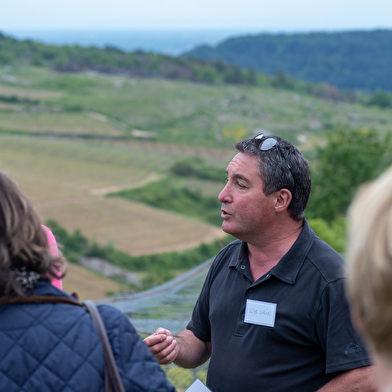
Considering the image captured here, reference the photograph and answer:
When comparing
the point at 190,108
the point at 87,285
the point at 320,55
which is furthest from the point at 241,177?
the point at 320,55

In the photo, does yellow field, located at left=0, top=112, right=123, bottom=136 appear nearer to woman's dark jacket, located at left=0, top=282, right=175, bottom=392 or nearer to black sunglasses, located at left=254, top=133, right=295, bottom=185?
black sunglasses, located at left=254, top=133, right=295, bottom=185

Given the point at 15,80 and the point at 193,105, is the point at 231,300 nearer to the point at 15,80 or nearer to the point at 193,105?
the point at 193,105

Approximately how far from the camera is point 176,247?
36.7 m

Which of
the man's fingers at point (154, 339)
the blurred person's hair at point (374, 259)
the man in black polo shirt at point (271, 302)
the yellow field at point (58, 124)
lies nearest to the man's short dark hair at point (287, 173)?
the man in black polo shirt at point (271, 302)

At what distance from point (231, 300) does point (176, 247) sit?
3510 centimetres

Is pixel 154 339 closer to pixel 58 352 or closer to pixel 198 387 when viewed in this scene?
pixel 198 387

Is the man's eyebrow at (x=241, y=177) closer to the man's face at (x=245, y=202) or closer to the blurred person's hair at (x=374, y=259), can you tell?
the man's face at (x=245, y=202)

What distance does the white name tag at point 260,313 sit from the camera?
1.69 metres

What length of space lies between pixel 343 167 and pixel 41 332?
27142 mm

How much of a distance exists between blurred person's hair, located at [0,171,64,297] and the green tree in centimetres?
2606

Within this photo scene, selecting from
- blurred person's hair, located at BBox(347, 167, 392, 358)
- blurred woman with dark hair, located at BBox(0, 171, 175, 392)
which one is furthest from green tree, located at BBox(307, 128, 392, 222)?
blurred person's hair, located at BBox(347, 167, 392, 358)

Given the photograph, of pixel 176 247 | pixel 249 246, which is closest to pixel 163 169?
pixel 176 247

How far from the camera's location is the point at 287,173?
1.90 m

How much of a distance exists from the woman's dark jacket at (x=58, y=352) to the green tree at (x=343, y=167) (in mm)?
26048
